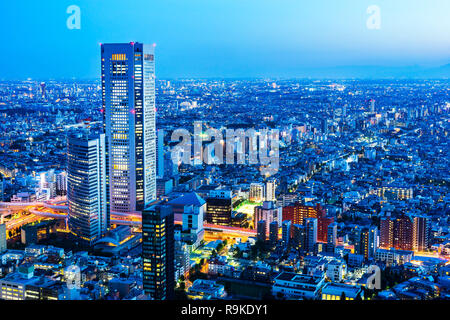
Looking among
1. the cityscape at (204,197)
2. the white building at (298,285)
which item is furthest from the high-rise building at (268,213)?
the white building at (298,285)

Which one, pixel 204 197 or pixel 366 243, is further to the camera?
pixel 204 197

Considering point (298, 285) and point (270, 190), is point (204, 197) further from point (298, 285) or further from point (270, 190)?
point (298, 285)

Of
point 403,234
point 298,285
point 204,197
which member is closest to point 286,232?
point 403,234

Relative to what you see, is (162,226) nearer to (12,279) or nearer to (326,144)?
(12,279)

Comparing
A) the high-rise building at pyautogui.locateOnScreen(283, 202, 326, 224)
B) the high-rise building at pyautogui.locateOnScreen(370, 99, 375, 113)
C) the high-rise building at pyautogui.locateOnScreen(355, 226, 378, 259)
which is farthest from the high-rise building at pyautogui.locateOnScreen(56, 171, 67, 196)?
the high-rise building at pyautogui.locateOnScreen(370, 99, 375, 113)

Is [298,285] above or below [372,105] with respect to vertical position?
below

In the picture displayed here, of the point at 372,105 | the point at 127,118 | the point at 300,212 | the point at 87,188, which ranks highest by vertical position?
the point at 372,105
